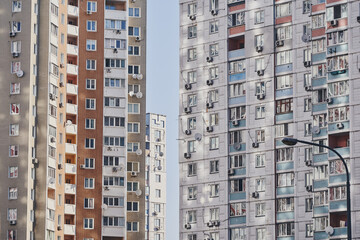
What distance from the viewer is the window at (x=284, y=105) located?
9825cm

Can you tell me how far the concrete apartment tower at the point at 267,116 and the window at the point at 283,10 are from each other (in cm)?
9

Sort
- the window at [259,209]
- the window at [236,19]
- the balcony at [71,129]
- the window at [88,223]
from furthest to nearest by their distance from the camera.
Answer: the balcony at [71,129] < the window at [88,223] < the window at [236,19] < the window at [259,209]

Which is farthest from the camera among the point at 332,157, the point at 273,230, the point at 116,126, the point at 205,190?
the point at 116,126

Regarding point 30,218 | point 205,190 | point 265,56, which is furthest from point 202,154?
point 30,218

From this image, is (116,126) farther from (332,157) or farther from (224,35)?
(332,157)

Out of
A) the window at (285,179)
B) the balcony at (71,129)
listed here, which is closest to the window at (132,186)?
the balcony at (71,129)

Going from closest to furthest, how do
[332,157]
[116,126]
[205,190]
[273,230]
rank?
[332,157], [273,230], [205,190], [116,126]

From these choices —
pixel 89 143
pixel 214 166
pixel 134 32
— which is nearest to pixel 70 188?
pixel 89 143

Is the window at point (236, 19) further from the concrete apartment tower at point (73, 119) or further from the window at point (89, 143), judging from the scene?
the window at point (89, 143)

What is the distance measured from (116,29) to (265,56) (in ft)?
83.0

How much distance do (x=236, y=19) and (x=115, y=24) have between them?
2112cm

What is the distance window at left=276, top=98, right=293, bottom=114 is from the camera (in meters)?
98.2

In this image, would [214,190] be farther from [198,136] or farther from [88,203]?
[88,203]

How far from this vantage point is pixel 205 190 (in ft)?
341
